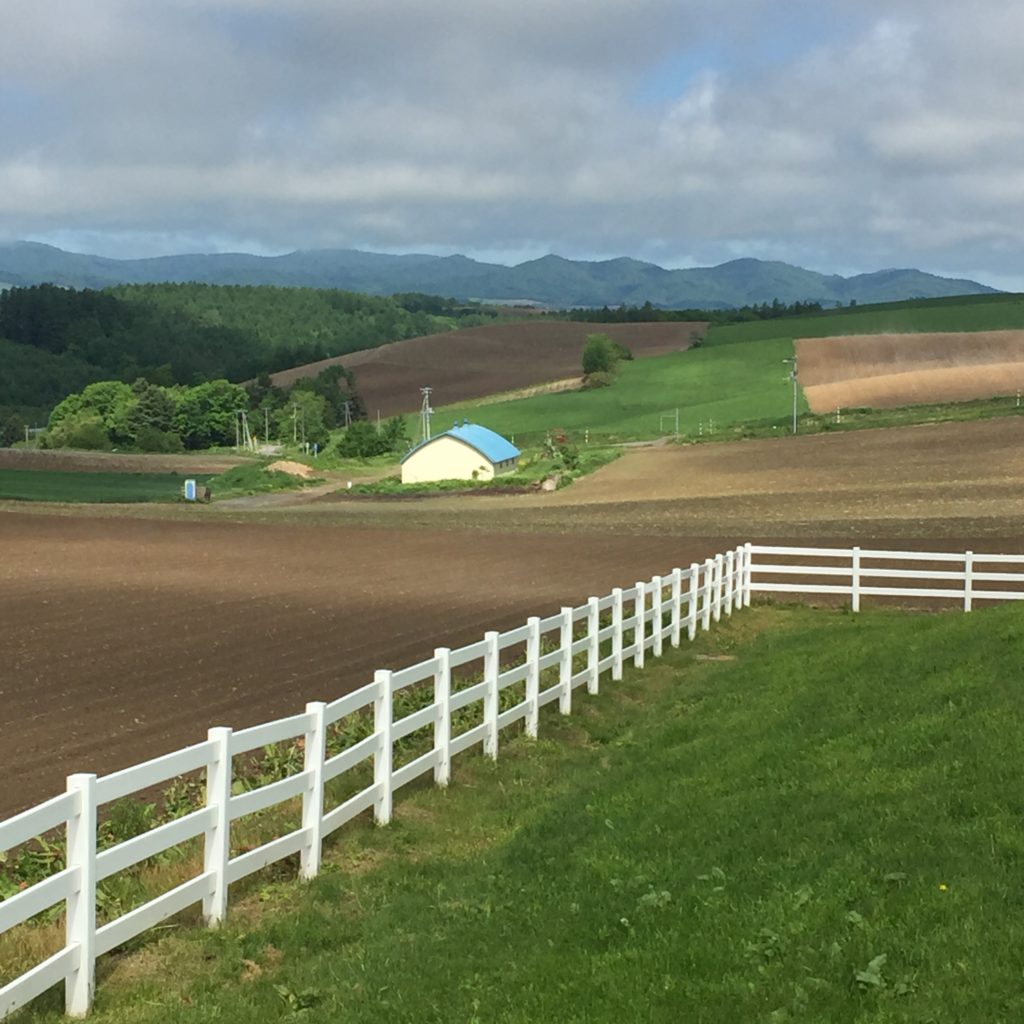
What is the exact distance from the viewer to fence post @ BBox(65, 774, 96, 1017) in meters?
6.41

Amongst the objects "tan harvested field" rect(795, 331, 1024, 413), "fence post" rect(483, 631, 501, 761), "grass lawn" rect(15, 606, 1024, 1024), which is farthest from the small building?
"grass lawn" rect(15, 606, 1024, 1024)

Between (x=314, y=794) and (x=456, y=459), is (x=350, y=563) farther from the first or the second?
(x=456, y=459)

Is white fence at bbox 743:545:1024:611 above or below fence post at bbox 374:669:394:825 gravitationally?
below

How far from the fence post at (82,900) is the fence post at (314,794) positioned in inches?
91.7

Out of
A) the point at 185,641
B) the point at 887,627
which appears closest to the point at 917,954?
the point at 887,627

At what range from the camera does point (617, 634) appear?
17344mm

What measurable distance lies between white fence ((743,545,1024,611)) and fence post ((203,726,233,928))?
17.4 meters

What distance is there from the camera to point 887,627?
20047 mm

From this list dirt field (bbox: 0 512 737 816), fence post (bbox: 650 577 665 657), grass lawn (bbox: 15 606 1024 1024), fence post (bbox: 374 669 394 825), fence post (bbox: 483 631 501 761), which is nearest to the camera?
grass lawn (bbox: 15 606 1024 1024)

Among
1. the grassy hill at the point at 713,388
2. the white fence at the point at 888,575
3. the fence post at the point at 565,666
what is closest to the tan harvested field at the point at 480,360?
the grassy hill at the point at 713,388

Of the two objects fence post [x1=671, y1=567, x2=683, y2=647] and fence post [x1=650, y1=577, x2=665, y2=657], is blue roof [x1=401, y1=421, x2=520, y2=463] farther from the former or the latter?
fence post [x1=650, y1=577, x2=665, y2=657]

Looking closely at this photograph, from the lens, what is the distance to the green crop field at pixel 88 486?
81.3 m

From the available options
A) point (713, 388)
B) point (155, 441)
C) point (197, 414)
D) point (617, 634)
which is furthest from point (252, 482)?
point (617, 634)

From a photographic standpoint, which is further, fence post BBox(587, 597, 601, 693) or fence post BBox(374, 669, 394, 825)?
fence post BBox(587, 597, 601, 693)
